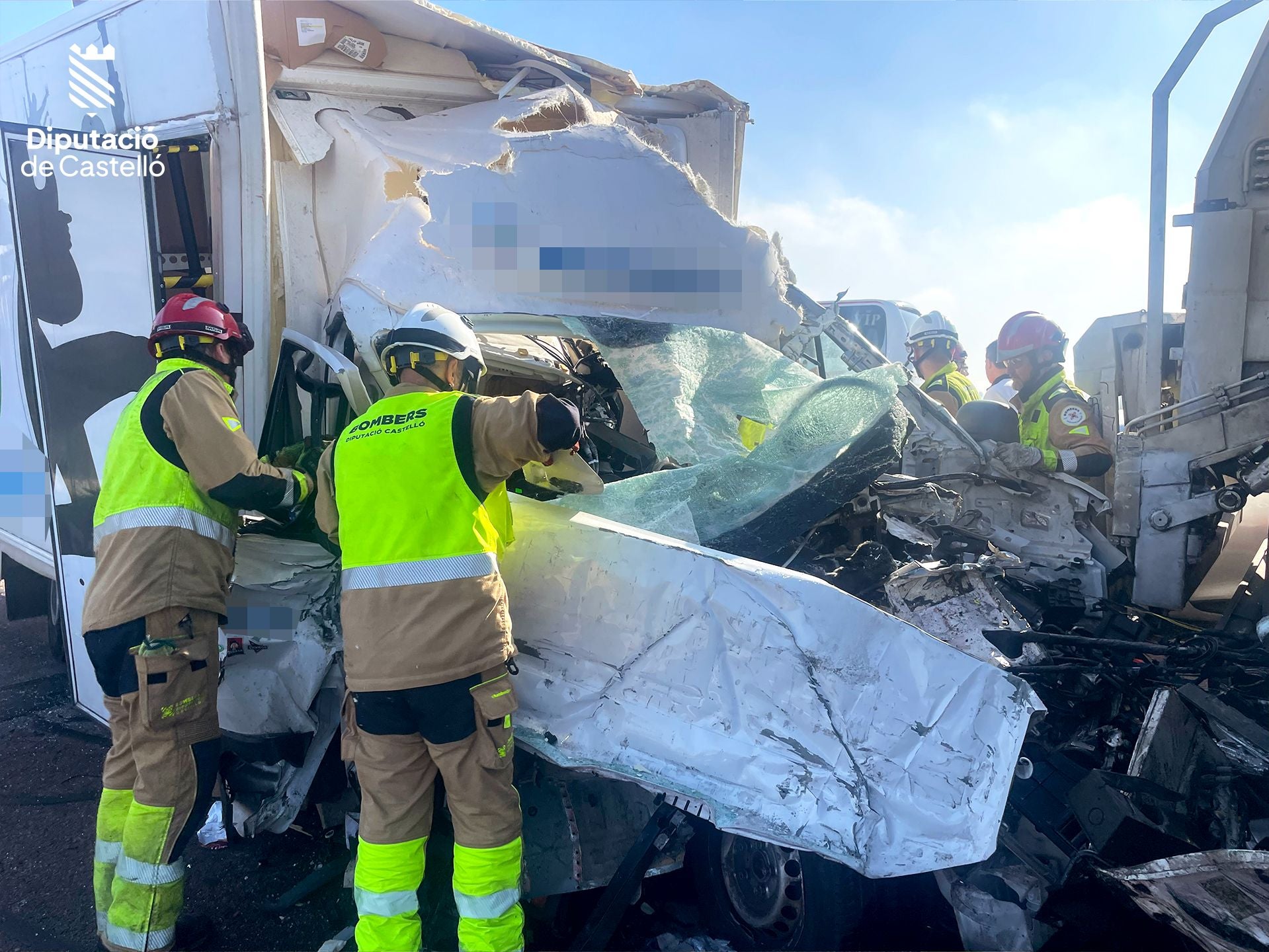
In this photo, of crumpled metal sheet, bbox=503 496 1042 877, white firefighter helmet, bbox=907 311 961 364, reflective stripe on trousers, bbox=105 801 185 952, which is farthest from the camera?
white firefighter helmet, bbox=907 311 961 364

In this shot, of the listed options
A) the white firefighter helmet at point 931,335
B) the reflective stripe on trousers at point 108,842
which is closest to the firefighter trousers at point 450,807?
the reflective stripe on trousers at point 108,842

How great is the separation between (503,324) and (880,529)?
62.4 inches

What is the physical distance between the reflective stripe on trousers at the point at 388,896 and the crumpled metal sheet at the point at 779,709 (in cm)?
46

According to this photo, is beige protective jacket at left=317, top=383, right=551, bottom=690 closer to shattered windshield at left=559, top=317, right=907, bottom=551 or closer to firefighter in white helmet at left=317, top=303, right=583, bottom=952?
firefighter in white helmet at left=317, top=303, right=583, bottom=952

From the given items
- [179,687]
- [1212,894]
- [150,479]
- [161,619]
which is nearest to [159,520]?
[150,479]

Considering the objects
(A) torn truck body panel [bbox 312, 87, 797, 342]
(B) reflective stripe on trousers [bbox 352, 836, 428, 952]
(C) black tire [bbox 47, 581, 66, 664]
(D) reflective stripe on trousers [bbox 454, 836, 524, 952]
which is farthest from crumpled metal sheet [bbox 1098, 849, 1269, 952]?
(C) black tire [bbox 47, 581, 66, 664]

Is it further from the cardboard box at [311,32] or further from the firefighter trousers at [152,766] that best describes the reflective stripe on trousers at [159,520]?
the cardboard box at [311,32]

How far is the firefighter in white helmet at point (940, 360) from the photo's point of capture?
17.9ft

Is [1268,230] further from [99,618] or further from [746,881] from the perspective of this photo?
[99,618]

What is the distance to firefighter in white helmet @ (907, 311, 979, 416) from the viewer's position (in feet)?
17.9

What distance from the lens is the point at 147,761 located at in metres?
2.52

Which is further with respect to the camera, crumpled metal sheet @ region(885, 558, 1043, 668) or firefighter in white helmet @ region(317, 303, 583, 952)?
crumpled metal sheet @ region(885, 558, 1043, 668)

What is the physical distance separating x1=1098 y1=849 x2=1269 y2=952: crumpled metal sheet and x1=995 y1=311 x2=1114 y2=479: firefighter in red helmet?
7.93 ft

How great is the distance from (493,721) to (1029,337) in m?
4.07
